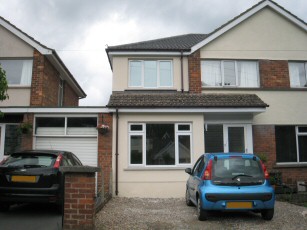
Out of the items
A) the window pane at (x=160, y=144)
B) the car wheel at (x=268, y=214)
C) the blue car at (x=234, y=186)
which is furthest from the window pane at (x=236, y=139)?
the car wheel at (x=268, y=214)

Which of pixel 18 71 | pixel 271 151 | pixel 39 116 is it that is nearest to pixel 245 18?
pixel 271 151

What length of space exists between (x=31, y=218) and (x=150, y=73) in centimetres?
865

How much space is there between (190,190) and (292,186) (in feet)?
19.9

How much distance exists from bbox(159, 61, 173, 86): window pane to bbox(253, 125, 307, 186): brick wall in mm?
4057

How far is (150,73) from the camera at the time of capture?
1474 cm

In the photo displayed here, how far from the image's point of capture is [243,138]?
13188 millimetres

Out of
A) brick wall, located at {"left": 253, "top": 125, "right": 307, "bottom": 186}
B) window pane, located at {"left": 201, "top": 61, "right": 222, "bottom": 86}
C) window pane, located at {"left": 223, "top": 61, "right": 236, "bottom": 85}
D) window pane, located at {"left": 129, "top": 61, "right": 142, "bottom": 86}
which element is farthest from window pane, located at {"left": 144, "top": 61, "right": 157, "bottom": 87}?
brick wall, located at {"left": 253, "top": 125, "right": 307, "bottom": 186}

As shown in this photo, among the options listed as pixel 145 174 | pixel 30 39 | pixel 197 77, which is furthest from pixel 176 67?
pixel 30 39

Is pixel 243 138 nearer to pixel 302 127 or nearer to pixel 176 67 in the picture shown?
pixel 302 127

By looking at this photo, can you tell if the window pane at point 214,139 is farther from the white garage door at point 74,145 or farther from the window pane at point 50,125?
the window pane at point 50,125

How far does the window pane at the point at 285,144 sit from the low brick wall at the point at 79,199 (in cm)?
1022

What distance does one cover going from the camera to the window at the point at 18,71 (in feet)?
45.6

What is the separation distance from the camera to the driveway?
22.3 ft

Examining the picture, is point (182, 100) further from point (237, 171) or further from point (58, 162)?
point (58, 162)
